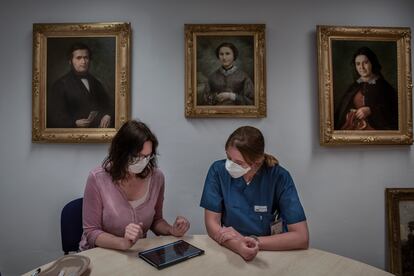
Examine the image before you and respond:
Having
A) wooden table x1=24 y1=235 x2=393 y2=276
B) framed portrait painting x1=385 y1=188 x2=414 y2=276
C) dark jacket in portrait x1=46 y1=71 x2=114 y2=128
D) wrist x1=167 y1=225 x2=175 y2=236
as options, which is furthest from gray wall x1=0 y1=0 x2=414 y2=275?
wooden table x1=24 y1=235 x2=393 y2=276

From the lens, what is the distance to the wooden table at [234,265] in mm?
1191

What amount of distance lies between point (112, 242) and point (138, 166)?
0.44 meters

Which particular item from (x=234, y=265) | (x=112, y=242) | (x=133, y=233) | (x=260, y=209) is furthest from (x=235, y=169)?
(x=112, y=242)

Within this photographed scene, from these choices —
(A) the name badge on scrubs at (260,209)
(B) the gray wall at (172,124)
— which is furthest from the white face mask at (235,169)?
(B) the gray wall at (172,124)

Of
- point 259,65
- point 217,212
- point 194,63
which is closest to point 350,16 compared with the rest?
point 259,65

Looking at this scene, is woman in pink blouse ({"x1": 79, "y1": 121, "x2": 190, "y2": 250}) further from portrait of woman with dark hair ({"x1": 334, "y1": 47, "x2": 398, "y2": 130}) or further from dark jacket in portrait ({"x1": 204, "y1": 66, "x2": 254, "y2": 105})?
portrait of woman with dark hair ({"x1": 334, "y1": 47, "x2": 398, "y2": 130})

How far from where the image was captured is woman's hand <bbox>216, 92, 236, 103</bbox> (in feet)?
7.46

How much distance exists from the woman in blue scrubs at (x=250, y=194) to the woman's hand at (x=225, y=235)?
17 millimetres

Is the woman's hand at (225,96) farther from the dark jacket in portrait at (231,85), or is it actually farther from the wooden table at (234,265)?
the wooden table at (234,265)

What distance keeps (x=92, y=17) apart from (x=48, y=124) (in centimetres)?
99

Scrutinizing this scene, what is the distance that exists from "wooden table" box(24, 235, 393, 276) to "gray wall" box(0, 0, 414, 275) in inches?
40.0

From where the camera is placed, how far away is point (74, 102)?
2.27 meters

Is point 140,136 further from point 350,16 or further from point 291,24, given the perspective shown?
point 350,16

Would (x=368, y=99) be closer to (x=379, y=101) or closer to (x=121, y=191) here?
(x=379, y=101)
